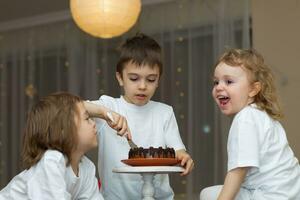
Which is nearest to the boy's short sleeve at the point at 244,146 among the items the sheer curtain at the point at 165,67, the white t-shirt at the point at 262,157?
the white t-shirt at the point at 262,157

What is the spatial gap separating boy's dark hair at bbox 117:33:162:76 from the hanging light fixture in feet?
2.41

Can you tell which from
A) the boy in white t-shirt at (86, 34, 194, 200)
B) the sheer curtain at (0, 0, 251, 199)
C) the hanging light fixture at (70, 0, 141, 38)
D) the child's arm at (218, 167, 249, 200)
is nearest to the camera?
the child's arm at (218, 167, 249, 200)

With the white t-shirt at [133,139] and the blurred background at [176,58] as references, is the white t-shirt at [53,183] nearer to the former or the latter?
the white t-shirt at [133,139]

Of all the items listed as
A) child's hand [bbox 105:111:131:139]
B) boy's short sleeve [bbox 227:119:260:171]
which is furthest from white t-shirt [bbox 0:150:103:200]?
boy's short sleeve [bbox 227:119:260:171]

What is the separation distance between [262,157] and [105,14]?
153 centimetres

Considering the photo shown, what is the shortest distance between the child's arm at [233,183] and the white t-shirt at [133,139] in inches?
21.8

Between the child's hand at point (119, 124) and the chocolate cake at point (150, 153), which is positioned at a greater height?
the child's hand at point (119, 124)

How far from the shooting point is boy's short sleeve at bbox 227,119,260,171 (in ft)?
6.22

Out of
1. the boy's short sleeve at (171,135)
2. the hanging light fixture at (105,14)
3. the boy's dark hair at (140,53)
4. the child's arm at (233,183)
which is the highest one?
the hanging light fixture at (105,14)

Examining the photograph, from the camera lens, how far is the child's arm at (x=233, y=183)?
187 cm

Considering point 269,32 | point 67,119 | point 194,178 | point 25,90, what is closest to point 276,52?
point 269,32

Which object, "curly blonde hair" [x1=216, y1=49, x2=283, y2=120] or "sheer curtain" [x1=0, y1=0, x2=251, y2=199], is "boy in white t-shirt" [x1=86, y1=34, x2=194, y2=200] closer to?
"curly blonde hair" [x1=216, y1=49, x2=283, y2=120]

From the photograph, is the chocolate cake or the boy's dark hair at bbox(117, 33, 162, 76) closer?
the chocolate cake

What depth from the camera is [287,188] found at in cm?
194
